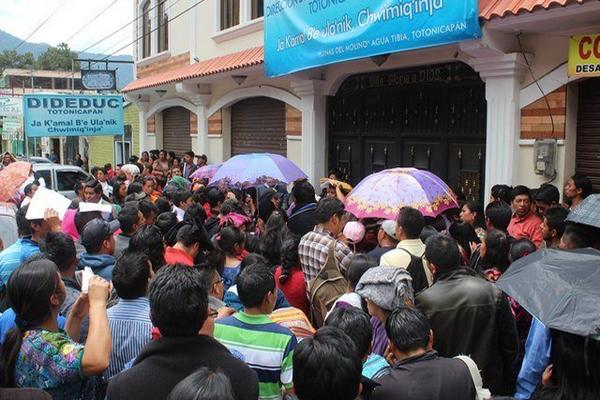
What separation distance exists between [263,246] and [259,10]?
8706mm

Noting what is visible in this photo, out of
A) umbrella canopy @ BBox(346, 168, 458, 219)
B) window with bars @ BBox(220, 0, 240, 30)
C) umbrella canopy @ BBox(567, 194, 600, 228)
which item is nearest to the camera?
umbrella canopy @ BBox(567, 194, 600, 228)

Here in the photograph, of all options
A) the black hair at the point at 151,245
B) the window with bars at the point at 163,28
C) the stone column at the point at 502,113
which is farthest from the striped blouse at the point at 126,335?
the window with bars at the point at 163,28

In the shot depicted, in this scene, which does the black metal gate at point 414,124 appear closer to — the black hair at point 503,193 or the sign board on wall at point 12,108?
the black hair at point 503,193

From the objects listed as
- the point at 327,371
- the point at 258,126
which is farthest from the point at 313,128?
the point at 327,371

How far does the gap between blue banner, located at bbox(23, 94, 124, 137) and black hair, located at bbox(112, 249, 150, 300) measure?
1221cm

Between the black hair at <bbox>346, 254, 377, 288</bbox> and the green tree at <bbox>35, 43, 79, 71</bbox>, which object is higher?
the green tree at <bbox>35, 43, 79, 71</bbox>

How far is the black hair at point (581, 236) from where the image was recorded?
3.65 meters

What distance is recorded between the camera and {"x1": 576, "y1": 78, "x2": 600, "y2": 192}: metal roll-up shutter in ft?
21.5

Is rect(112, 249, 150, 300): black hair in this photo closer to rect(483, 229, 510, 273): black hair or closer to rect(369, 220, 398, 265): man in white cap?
rect(369, 220, 398, 265): man in white cap

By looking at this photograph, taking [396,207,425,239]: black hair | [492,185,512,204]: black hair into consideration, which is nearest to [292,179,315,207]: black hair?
[396,207,425,239]: black hair

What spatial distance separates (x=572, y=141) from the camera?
22.0 feet

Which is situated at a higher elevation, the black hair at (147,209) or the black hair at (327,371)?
the black hair at (147,209)

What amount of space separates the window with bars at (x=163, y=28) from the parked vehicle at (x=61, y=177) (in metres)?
5.39

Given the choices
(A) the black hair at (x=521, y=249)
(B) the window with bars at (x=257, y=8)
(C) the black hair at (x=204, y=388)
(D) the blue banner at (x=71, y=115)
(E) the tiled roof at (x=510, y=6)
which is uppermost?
(B) the window with bars at (x=257, y=8)
